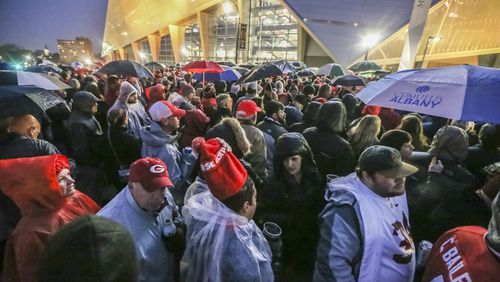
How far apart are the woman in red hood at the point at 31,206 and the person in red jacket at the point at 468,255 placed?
7.07 feet

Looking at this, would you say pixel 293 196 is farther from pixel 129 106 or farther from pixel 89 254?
pixel 129 106

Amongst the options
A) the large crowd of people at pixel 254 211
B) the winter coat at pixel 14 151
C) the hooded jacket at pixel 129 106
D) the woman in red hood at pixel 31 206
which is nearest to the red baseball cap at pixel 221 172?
the large crowd of people at pixel 254 211

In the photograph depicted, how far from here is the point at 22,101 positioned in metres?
2.70

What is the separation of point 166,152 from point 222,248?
1.92 metres

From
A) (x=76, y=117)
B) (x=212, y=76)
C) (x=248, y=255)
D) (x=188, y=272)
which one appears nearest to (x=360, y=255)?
(x=248, y=255)

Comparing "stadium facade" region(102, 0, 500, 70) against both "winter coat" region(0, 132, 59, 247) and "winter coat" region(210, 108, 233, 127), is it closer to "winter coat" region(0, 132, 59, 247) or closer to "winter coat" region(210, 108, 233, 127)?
"winter coat" region(210, 108, 233, 127)

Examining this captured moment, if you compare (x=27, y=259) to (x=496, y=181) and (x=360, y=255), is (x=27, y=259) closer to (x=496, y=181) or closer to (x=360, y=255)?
(x=360, y=255)

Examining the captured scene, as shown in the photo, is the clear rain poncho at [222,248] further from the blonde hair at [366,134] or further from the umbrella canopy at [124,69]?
the umbrella canopy at [124,69]

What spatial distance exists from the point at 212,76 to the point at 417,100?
25.2 feet

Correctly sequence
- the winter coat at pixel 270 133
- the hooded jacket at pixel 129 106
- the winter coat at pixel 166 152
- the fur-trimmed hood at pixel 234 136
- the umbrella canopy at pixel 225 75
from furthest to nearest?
the umbrella canopy at pixel 225 75 < the hooded jacket at pixel 129 106 < the winter coat at pixel 270 133 < the winter coat at pixel 166 152 < the fur-trimmed hood at pixel 234 136

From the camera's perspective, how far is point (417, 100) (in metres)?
2.60

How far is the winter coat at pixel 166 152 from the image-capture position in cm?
322

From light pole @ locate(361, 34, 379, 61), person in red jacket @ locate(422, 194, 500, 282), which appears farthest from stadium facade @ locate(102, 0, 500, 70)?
person in red jacket @ locate(422, 194, 500, 282)

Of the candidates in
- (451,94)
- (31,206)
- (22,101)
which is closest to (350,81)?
(451,94)
